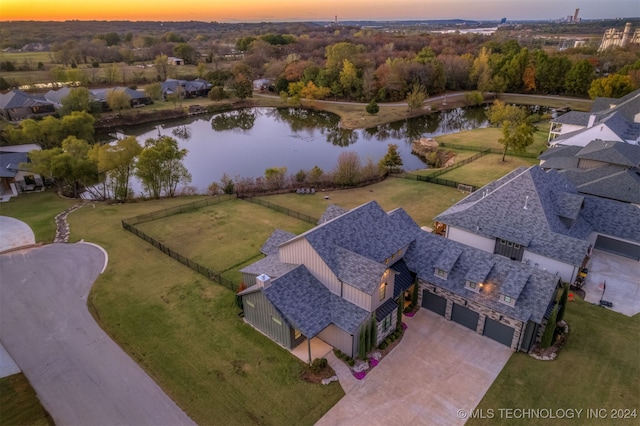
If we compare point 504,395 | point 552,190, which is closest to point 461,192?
point 552,190

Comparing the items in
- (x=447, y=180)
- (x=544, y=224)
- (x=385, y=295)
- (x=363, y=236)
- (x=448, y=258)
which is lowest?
(x=447, y=180)

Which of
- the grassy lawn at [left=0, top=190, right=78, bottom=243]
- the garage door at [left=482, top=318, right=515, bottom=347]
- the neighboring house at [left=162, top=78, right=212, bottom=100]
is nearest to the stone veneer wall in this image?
the garage door at [left=482, top=318, right=515, bottom=347]

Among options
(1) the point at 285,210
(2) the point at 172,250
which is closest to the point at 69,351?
(2) the point at 172,250

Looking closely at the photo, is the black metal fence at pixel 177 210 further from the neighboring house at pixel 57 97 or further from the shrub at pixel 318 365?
the neighboring house at pixel 57 97

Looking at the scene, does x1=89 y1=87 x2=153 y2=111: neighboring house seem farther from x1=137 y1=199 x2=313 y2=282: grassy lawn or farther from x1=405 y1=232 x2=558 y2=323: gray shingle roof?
x1=405 y1=232 x2=558 y2=323: gray shingle roof

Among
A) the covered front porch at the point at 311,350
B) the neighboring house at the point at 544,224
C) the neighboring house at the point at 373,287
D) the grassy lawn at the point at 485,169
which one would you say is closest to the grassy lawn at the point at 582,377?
the neighboring house at the point at 373,287

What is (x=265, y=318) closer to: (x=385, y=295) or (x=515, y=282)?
(x=385, y=295)

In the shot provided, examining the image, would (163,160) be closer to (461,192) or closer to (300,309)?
(300,309)
